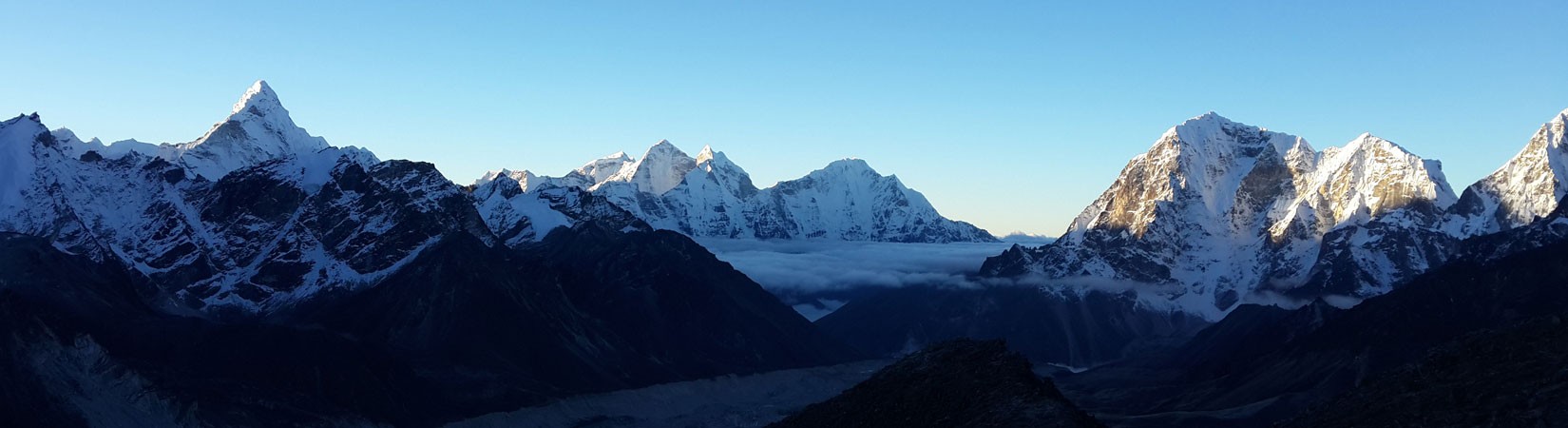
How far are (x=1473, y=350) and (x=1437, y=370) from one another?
84.1 inches

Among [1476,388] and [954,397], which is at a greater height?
[954,397]

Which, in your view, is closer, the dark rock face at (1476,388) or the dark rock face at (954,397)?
the dark rock face at (1476,388)

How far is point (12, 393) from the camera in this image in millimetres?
194625

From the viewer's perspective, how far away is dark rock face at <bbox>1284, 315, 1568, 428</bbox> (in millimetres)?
73938

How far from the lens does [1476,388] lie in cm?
7881

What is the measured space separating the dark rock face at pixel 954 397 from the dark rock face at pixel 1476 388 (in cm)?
1358

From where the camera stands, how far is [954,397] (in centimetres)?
9644

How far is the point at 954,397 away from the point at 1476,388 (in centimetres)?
2855

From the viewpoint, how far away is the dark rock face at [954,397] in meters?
89.2

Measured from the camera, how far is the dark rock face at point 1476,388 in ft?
243

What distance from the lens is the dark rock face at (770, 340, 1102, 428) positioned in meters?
89.2

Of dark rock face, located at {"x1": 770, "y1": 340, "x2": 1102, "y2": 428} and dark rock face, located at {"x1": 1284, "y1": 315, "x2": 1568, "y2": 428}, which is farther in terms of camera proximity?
dark rock face, located at {"x1": 770, "y1": 340, "x2": 1102, "y2": 428}

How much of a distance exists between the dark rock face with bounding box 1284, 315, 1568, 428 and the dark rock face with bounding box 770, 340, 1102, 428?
13584mm

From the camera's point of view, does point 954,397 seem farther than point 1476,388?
Yes
